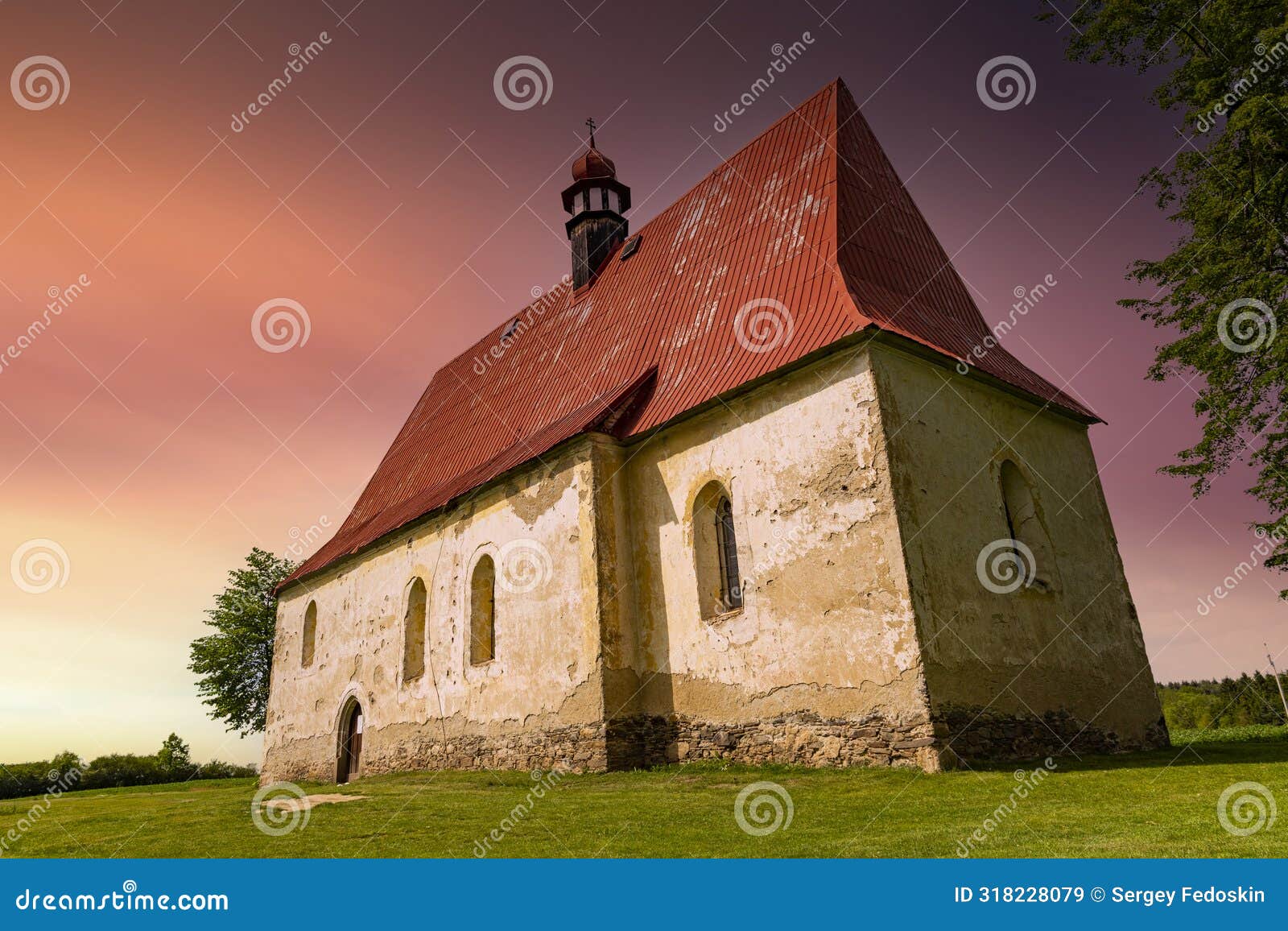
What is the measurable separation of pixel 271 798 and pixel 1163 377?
14.8 m

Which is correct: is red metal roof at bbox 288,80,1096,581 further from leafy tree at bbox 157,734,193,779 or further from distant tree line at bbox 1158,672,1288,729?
distant tree line at bbox 1158,672,1288,729

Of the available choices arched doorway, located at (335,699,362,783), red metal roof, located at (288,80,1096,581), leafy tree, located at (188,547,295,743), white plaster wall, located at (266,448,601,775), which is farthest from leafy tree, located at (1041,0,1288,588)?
leafy tree, located at (188,547,295,743)

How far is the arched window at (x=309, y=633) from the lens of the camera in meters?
20.6

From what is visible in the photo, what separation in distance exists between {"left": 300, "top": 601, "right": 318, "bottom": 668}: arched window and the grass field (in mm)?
9801

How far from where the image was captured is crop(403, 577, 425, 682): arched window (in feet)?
53.8

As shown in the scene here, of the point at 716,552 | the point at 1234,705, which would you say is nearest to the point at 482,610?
the point at 716,552

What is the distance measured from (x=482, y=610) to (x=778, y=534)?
6.33 meters

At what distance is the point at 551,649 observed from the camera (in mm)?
12695

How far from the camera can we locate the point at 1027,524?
11.9 m

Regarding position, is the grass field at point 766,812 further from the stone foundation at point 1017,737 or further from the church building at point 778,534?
the church building at point 778,534

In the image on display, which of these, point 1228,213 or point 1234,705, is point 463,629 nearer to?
point 1228,213

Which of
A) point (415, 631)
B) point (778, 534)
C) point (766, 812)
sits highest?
point (415, 631)

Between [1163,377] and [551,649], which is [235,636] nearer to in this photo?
[551,649]

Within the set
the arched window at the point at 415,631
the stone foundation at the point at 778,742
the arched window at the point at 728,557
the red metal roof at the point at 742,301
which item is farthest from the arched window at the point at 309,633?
the arched window at the point at 728,557
